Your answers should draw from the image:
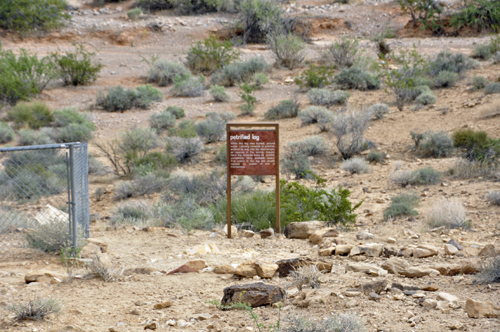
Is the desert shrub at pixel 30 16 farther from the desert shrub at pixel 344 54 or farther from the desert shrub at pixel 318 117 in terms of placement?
the desert shrub at pixel 318 117

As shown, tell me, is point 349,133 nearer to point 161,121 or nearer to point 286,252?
point 161,121

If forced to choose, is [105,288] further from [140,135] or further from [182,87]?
[182,87]

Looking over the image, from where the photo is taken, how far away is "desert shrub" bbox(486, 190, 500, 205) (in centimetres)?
842

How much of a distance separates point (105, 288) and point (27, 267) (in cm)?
133

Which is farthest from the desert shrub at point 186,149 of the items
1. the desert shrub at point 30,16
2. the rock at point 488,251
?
the desert shrub at point 30,16

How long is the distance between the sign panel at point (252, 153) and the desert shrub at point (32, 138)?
9805mm

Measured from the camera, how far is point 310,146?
44.5 feet

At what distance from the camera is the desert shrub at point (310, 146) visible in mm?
13555

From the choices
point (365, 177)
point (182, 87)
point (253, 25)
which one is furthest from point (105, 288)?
point (253, 25)

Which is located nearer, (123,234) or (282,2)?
(123,234)

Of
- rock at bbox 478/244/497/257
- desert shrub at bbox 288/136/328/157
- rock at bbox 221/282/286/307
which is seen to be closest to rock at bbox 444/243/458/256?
rock at bbox 478/244/497/257

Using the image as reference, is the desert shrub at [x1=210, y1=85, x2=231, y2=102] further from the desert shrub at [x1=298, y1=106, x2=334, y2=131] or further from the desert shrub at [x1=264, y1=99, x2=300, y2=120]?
the desert shrub at [x1=298, y1=106, x2=334, y2=131]

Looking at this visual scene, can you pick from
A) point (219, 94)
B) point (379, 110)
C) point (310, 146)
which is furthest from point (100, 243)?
point (219, 94)

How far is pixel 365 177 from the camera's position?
11.7 metres
